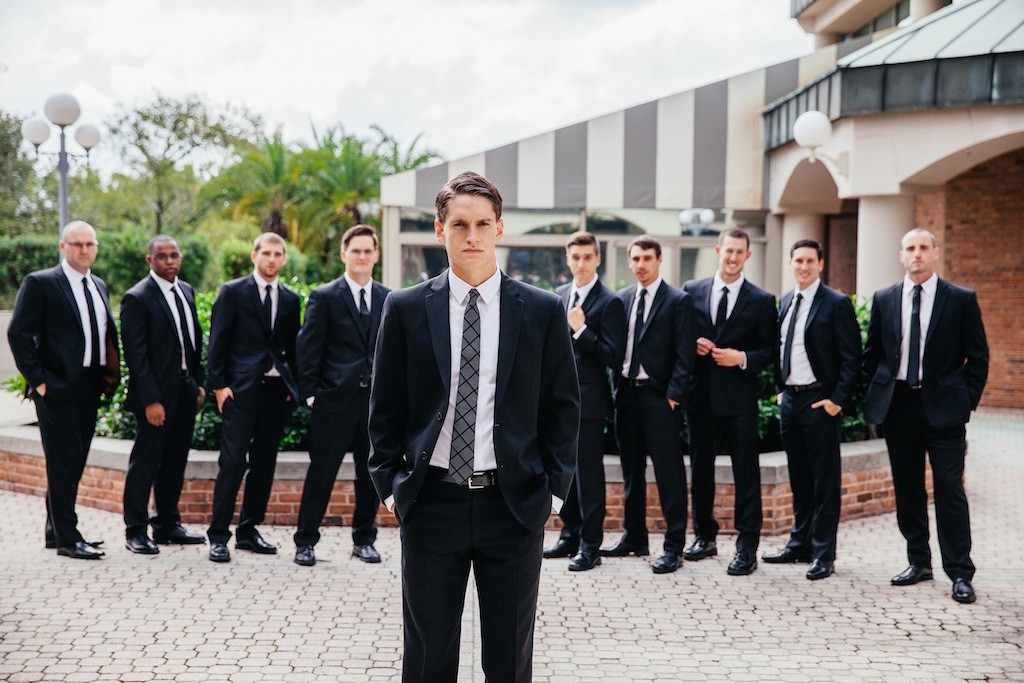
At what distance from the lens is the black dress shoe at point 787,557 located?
695 centimetres

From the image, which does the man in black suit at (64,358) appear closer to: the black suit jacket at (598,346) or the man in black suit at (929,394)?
the black suit jacket at (598,346)

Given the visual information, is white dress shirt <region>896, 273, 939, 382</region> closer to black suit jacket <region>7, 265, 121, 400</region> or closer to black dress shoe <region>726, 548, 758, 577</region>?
black dress shoe <region>726, 548, 758, 577</region>

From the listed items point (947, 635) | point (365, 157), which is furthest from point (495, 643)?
point (365, 157)

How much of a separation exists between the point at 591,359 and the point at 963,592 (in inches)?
106

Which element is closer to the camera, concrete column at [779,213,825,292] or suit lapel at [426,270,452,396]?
suit lapel at [426,270,452,396]

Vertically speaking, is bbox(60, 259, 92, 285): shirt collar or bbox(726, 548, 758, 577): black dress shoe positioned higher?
bbox(60, 259, 92, 285): shirt collar

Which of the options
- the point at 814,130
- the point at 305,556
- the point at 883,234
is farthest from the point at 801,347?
the point at 883,234

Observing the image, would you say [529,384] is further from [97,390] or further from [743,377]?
[97,390]

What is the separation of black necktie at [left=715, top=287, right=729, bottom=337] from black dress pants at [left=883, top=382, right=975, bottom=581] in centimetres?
119

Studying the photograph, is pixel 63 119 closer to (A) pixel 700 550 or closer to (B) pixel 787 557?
(A) pixel 700 550

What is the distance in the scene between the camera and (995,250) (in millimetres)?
16297

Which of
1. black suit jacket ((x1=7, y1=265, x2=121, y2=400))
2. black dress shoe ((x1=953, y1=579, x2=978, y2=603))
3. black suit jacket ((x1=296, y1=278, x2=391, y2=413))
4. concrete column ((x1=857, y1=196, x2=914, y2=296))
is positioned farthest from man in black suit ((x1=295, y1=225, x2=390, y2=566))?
concrete column ((x1=857, y1=196, x2=914, y2=296))

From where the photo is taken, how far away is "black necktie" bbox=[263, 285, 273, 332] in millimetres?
7059

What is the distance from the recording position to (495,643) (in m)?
3.40
